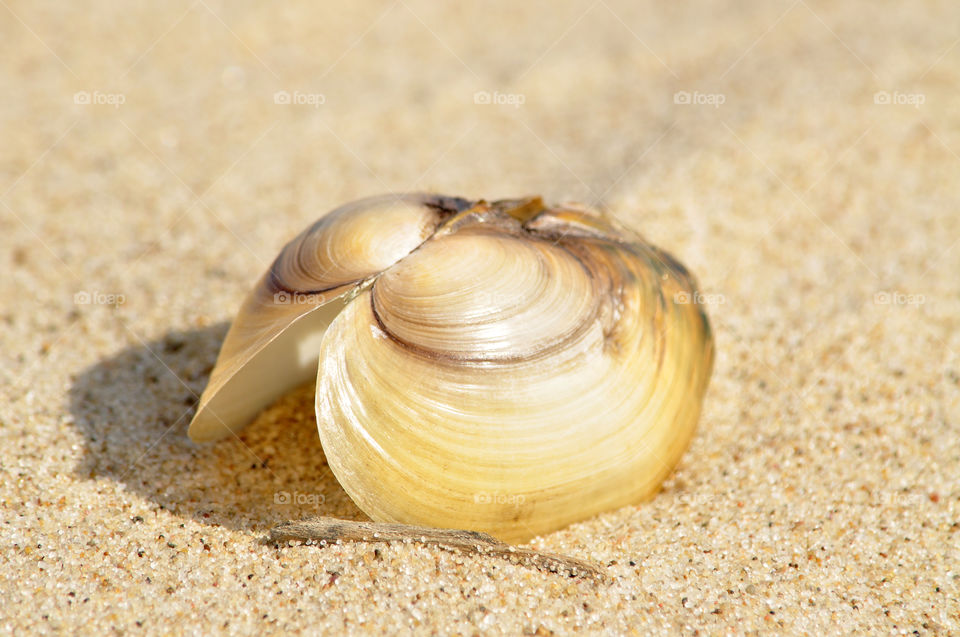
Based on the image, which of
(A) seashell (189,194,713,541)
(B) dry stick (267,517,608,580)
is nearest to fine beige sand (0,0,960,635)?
(B) dry stick (267,517,608,580)

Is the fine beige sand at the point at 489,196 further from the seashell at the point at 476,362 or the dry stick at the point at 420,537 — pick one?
the seashell at the point at 476,362

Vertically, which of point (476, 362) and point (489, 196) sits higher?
point (476, 362)

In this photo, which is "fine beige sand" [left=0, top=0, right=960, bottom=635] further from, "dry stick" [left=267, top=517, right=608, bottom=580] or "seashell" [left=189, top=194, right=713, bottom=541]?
"seashell" [left=189, top=194, right=713, bottom=541]

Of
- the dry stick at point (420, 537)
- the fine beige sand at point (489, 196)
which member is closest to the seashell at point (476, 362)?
the dry stick at point (420, 537)

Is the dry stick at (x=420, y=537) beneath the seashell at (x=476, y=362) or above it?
beneath

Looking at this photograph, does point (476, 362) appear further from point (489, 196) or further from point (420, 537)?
point (489, 196)

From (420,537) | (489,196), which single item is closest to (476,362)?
(420,537)
